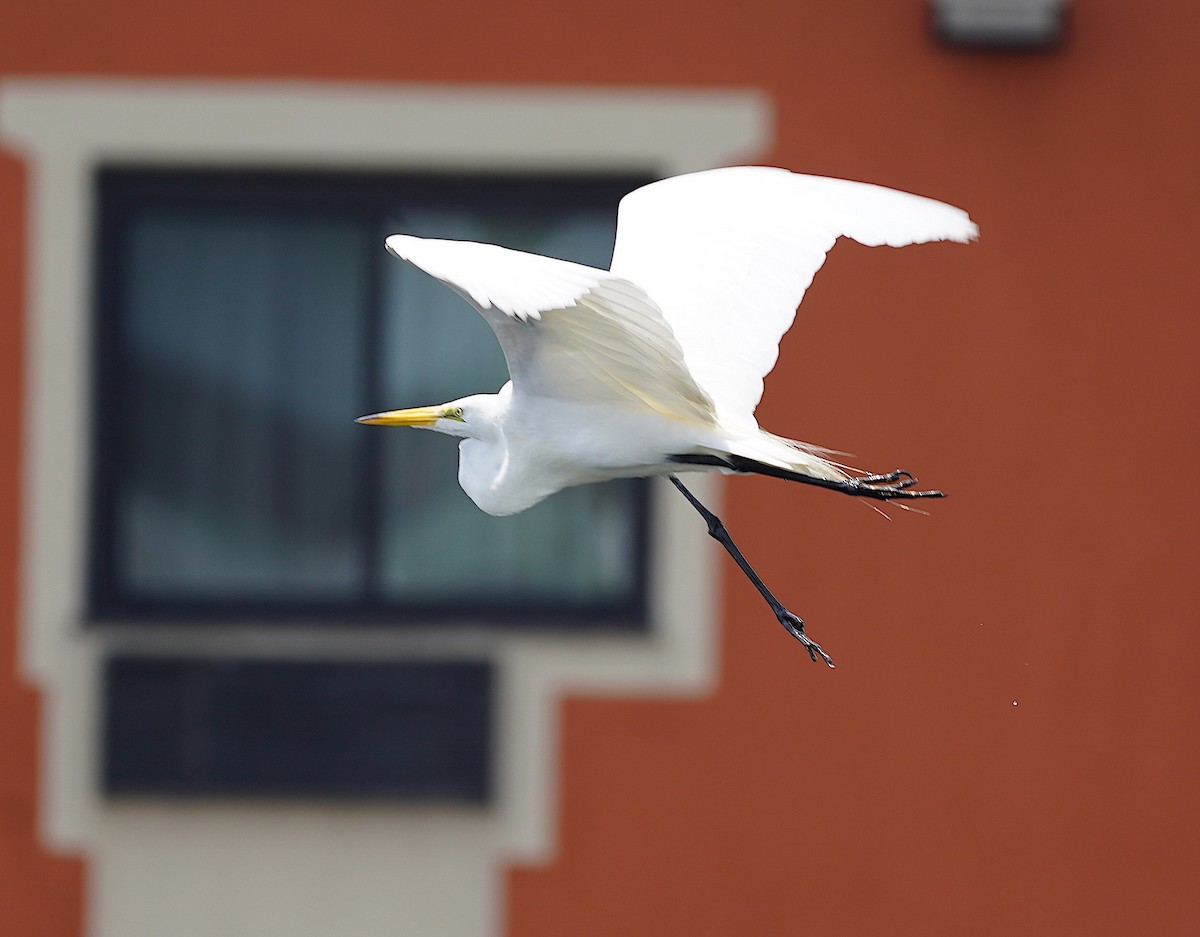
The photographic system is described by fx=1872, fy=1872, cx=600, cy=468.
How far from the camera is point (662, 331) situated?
1.83 metres

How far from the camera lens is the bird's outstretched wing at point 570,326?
1.60 meters

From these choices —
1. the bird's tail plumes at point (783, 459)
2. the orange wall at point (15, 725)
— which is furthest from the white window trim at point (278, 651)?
the bird's tail plumes at point (783, 459)

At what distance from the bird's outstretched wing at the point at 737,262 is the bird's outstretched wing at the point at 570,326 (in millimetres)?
162

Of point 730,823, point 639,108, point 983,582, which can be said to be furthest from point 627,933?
point 639,108

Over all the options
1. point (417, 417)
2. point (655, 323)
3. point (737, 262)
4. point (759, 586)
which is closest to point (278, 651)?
point (417, 417)

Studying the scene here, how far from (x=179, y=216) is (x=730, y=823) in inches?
55.7

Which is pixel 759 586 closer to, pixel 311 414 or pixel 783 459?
pixel 783 459

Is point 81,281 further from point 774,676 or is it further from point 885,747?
point 885,747

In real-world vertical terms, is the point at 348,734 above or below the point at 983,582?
below

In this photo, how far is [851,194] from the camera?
2180mm

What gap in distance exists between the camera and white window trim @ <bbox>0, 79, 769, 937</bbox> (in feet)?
10.1

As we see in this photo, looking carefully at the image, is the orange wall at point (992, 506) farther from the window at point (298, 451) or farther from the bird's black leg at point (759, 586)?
the bird's black leg at point (759, 586)

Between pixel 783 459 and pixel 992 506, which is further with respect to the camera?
pixel 992 506

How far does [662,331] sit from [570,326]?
0.31 ft
